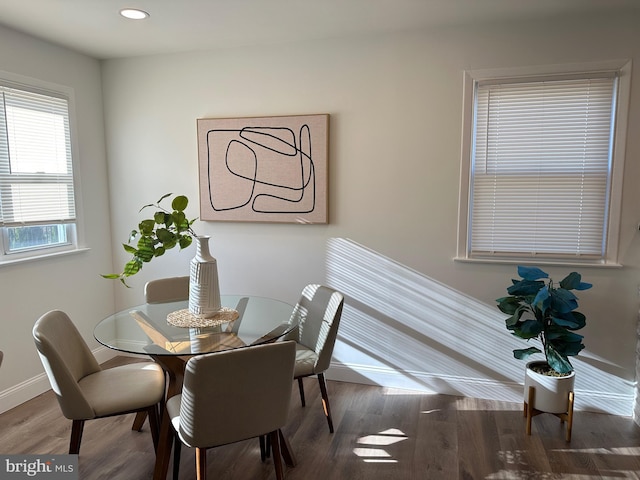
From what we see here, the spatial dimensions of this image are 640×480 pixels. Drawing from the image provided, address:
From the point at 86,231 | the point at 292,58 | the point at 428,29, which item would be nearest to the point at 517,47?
the point at 428,29

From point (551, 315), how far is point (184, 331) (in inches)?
80.8

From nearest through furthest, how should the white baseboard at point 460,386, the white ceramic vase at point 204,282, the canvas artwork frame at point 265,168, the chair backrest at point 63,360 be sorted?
the chair backrest at point 63,360 → the white ceramic vase at point 204,282 → the white baseboard at point 460,386 → the canvas artwork frame at point 265,168

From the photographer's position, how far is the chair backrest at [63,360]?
198 cm

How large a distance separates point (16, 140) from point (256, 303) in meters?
1.98

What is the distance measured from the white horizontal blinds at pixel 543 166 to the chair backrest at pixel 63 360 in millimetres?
2533

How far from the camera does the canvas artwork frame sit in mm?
3285

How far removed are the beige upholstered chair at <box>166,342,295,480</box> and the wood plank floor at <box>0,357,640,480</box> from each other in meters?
0.61

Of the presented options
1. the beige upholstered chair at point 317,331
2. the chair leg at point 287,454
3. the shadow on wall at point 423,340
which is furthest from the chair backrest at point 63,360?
the shadow on wall at point 423,340

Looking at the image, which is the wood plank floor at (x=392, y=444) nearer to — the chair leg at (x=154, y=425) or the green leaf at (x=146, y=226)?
the chair leg at (x=154, y=425)

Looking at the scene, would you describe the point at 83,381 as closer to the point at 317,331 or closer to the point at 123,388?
the point at 123,388

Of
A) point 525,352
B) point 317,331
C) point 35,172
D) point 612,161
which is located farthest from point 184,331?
point 612,161

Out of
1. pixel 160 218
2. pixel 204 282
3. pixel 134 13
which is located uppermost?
pixel 134 13

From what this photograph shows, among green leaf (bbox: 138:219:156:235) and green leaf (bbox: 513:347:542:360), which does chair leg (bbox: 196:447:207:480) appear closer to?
green leaf (bbox: 138:219:156:235)

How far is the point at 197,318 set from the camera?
246 cm
